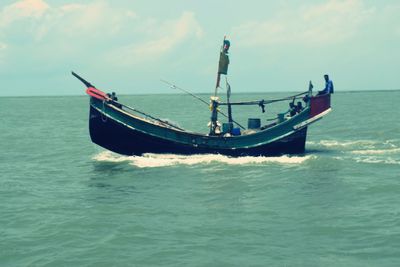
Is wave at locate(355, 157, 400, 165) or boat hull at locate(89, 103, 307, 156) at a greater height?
boat hull at locate(89, 103, 307, 156)

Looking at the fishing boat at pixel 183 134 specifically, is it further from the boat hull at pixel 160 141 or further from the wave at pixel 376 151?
the wave at pixel 376 151

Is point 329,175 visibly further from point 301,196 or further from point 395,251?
point 395,251

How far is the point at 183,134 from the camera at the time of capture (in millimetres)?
26484

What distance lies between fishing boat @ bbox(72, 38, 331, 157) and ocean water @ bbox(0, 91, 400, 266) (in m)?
0.56

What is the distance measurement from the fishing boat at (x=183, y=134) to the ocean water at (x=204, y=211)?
56cm

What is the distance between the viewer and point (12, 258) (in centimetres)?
1335

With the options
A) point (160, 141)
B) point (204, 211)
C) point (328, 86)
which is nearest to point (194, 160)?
point (160, 141)

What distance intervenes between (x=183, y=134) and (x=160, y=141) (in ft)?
4.24

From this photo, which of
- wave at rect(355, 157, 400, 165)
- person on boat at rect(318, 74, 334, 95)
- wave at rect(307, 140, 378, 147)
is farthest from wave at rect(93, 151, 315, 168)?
wave at rect(307, 140, 378, 147)

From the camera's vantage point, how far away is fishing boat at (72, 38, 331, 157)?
26109 mm

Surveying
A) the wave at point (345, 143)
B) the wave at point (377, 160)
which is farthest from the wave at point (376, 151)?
the wave at point (345, 143)

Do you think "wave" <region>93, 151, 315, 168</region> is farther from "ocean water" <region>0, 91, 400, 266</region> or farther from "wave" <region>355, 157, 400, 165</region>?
"wave" <region>355, 157, 400, 165</region>

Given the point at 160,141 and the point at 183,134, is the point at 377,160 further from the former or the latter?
the point at 160,141

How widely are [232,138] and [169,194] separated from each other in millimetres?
7885
